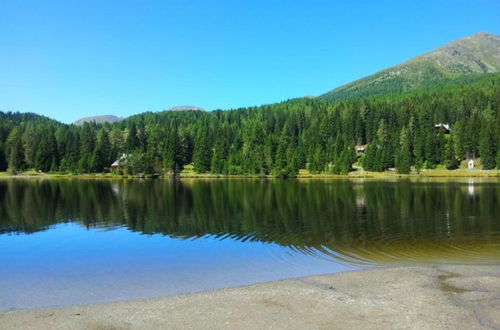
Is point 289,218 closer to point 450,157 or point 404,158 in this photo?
point 404,158

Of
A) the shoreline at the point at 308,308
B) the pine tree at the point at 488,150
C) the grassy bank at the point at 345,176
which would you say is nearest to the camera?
the shoreline at the point at 308,308

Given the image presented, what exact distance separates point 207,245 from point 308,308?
60.3 feet

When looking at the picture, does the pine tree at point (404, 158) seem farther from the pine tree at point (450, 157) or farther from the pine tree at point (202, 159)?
the pine tree at point (202, 159)

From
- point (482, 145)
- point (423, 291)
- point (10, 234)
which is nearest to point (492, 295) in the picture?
point (423, 291)

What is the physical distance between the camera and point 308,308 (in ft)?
57.0

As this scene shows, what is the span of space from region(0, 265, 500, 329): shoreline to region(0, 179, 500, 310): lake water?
9.82ft

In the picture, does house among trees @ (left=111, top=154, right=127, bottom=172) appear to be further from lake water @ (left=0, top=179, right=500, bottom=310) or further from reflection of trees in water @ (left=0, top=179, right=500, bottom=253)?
lake water @ (left=0, top=179, right=500, bottom=310)

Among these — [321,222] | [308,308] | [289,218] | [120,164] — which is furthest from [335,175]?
[308,308]

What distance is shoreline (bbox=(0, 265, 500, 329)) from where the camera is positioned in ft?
51.7

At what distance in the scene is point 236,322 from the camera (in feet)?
52.3

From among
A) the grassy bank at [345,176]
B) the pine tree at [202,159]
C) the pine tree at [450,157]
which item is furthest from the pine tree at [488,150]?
the pine tree at [202,159]

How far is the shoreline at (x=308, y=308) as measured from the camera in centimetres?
1575

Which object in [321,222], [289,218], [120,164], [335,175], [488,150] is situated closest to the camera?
[321,222]

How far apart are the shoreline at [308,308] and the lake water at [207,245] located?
9.82 ft
